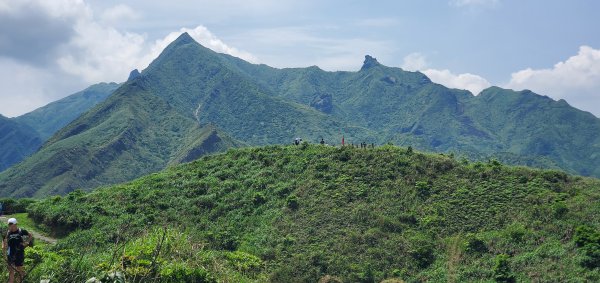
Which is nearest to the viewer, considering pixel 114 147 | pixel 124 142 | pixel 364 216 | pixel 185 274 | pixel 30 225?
pixel 185 274

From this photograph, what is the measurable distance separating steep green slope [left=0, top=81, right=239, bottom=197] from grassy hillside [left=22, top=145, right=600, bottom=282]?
86638 millimetres

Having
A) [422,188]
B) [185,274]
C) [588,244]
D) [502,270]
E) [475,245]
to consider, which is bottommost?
[502,270]

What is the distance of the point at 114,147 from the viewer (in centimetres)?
13262

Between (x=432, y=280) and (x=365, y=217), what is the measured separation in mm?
7705

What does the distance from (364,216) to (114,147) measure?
11726 cm

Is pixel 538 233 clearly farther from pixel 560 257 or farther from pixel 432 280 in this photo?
pixel 432 280

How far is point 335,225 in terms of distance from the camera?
104 feet

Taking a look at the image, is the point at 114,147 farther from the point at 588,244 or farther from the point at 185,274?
the point at 185,274

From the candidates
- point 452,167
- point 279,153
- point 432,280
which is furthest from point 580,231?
point 279,153

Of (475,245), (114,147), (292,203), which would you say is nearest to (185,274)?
(475,245)

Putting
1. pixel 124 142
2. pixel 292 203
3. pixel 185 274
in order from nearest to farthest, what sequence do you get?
pixel 185 274 < pixel 292 203 < pixel 124 142

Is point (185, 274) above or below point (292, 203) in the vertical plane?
above

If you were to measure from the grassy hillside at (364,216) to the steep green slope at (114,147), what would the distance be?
284ft

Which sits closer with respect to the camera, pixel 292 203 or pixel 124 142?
pixel 292 203
